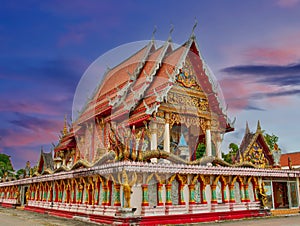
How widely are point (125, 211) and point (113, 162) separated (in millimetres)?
1633

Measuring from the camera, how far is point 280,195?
50.2ft

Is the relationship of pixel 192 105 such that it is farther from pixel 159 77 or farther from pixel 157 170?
pixel 157 170

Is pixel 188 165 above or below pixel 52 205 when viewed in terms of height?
above

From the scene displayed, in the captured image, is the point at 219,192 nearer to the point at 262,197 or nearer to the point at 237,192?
the point at 237,192

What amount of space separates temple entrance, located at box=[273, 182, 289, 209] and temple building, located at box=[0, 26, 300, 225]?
45mm

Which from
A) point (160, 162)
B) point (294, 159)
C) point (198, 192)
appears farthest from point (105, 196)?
point (294, 159)

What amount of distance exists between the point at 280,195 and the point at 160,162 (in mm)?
6917

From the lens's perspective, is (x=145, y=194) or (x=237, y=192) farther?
(x=237, y=192)

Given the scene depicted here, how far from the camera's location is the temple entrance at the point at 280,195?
15054mm

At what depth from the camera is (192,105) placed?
17391 millimetres

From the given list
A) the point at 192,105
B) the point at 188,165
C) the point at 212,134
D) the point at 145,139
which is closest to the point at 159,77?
the point at 192,105

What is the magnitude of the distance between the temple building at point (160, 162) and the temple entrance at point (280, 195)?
0.15 feet

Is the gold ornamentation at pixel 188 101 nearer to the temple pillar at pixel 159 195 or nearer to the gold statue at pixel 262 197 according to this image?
the gold statue at pixel 262 197

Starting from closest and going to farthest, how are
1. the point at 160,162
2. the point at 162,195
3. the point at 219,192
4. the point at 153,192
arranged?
the point at 153,192
the point at 162,195
the point at 160,162
the point at 219,192
